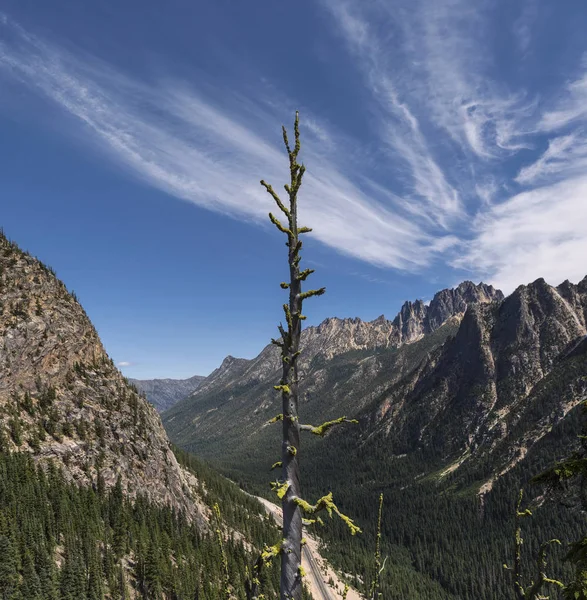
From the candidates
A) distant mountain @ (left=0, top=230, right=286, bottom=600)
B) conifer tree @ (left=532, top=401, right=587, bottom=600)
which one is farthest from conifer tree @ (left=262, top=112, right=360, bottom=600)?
distant mountain @ (left=0, top=230, right=286, bottom=600)

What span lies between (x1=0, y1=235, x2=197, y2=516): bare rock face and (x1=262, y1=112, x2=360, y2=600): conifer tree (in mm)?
97223

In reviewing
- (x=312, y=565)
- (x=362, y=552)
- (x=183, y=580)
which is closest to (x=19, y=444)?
(x=183, y=580)

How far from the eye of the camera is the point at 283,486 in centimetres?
953

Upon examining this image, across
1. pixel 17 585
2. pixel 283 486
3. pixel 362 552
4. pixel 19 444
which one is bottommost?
pixel 362 552

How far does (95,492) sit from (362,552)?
15174 centimetres

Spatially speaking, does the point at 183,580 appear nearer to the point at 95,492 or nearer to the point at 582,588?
the point at 95,492

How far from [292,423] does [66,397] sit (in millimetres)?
113709

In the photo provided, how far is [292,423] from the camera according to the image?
10031mm

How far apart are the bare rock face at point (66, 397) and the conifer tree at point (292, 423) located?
97.2m

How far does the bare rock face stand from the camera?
303 ft

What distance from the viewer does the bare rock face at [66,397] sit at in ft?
303

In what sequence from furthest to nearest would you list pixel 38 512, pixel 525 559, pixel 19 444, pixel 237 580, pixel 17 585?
pixel 525 559 → pixel 237 580 → pixel 19 444 → pixel 38 512 → pixel 17 585

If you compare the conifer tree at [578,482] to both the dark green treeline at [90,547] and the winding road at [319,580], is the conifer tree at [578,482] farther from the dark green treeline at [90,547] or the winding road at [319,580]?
the winding road at [319,580]

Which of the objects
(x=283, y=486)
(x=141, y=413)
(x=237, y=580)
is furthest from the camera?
(x=141, y=413)
